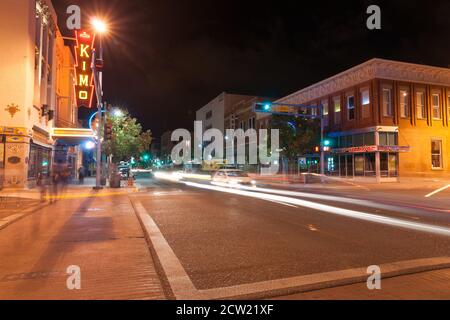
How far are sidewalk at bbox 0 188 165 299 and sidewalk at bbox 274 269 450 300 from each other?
6.92 ft

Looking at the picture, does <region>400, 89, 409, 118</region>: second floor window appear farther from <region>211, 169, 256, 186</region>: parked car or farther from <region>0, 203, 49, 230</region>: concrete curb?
<region>0, 203, 49, 230</region>: concrete curb

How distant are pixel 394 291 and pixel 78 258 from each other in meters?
5.33

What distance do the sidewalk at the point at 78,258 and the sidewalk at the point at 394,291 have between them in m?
2.11

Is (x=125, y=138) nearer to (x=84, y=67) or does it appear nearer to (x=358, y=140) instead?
(x=84, y=67)

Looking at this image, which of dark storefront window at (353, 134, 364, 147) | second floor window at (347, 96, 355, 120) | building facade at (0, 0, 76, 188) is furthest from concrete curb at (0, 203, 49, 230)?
second floor window at (347, 96, 355, 120)

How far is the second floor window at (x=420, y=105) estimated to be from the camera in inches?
1470

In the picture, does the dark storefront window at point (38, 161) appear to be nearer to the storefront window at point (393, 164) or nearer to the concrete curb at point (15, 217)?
the concrete curb at point (15, 217)

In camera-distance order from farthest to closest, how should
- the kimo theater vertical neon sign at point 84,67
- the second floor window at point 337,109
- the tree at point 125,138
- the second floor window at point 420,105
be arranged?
the second floor window at point 337,109 → the second floor window at point 420,105 → the tree at point 125,138 → the kimo theater vertical neon sign at point 84,67

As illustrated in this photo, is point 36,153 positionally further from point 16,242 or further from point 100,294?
point 100,294

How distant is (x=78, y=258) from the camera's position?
6945 mm

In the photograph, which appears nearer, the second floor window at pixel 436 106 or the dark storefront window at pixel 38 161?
the dark storefront window at pixel 38 161

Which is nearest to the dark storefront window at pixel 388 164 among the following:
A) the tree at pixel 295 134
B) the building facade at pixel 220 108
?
the tree at pixel 295 134

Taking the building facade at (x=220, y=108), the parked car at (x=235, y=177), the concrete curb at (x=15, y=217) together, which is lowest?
the concrete curb at (x=15, y=217)
